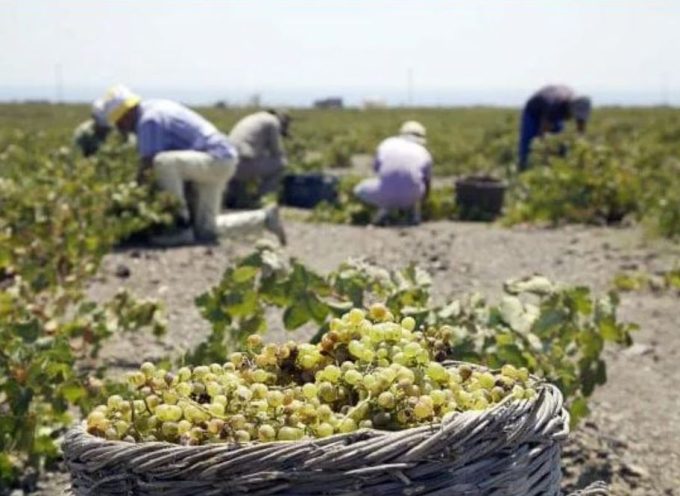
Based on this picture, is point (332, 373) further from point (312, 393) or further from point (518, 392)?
point (518, 392)

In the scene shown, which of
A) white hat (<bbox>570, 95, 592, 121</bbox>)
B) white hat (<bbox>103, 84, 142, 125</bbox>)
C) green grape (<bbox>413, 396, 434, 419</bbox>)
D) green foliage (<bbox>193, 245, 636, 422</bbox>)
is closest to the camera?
green grape (<bbox>413, 396, 434, 419</bbox>)

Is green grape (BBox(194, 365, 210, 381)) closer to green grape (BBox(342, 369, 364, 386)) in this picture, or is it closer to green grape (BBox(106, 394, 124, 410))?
green grape (BBox(106, 394, 124, 410))

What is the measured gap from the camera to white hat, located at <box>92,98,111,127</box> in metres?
8.55

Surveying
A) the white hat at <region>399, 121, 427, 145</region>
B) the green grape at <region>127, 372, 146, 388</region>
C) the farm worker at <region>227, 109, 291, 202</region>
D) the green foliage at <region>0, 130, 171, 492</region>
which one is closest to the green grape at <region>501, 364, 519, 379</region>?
the green grape at <region>127, 372, 146, 388</region>

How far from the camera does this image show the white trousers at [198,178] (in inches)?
291

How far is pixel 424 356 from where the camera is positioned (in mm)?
1774

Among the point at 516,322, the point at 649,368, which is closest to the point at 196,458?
the point at 516,322

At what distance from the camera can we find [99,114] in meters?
8.84

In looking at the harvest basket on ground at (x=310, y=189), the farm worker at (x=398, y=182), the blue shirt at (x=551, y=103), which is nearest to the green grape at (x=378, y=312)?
the farm worker at (x=398, y=182)

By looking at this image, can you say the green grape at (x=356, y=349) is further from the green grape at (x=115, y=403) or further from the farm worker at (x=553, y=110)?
the farm worker at (x=553, y=110)

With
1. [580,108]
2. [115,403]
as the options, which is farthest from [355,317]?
[580,108]

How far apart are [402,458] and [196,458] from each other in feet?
0.95

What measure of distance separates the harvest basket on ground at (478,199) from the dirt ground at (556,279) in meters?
0.45

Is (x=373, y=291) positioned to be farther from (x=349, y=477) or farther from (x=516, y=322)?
(x=349, y=477)
